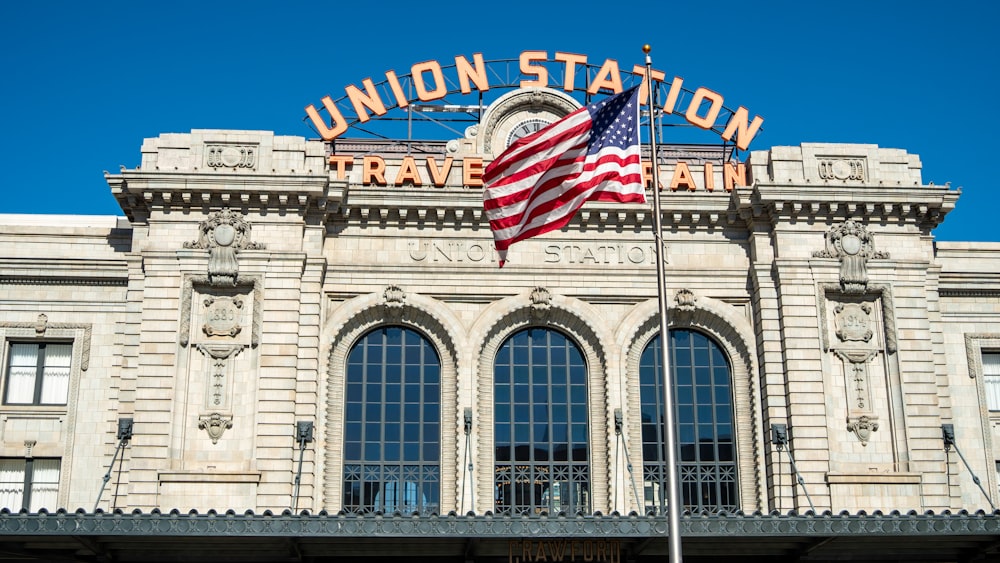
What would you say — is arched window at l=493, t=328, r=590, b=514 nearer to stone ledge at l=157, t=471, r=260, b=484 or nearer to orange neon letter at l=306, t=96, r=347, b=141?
stone ledge at l=157, t=471, r=260, b=484

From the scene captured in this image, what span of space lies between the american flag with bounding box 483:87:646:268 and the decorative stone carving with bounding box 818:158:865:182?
41.5 ft

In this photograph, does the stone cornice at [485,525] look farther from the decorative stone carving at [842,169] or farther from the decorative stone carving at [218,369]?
the decorative stone carving at [842,169]

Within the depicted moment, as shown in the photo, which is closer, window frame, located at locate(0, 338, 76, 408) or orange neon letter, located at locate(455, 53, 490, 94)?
window frame, located at locate(0, 338, 76, 408)

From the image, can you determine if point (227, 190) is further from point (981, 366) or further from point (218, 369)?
point (981, 366)

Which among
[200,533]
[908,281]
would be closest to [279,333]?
[200,533]

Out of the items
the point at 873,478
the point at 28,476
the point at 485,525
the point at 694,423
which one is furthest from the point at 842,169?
the point at 28,476

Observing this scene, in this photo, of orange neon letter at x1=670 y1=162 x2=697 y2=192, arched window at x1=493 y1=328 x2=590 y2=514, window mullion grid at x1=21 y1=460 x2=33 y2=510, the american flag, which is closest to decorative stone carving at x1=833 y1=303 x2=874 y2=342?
orange neon letter at x1=670 y1=162 x2=697 y2=192

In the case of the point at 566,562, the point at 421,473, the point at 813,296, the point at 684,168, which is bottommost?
the point at 566,562

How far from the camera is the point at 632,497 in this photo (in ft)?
112

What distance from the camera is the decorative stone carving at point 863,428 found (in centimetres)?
3388

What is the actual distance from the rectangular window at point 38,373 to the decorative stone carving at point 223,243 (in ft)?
17.9

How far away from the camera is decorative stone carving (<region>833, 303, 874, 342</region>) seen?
34906 mm

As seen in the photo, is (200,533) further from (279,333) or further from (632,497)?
(632,497)

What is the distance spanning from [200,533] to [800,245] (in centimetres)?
1878
